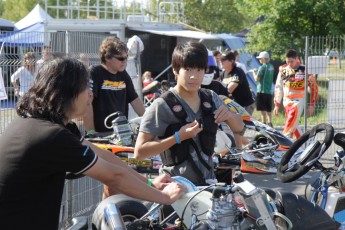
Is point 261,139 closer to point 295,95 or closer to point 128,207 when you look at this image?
point 295,95

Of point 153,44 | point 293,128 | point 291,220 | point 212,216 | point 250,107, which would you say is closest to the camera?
point 212,216

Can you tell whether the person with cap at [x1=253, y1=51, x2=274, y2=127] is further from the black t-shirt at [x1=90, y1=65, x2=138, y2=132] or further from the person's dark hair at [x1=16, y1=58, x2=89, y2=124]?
the person's dark hair at [x1=16, y1=58, x2=89, y2=124]

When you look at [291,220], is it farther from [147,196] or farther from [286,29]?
[286,29]

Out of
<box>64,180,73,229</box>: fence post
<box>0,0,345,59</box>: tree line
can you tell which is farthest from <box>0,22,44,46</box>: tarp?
<box>0,0,345,59</box>: tree line

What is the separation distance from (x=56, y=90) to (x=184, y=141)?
160cm

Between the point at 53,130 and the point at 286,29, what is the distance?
20159mm

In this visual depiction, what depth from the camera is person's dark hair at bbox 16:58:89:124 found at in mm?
3016

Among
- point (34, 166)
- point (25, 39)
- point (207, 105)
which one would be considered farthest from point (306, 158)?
point (25, 39)

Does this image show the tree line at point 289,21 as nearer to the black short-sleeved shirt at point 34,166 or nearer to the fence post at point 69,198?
the fence post at point 69,198

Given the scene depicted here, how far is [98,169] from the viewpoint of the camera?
308 centimetres

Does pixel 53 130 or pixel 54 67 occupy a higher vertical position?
pixel 54 67

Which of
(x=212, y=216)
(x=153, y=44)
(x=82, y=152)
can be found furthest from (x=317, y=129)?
(x=153, y=44)

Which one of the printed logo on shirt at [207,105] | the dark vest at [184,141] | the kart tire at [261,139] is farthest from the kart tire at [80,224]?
the kart tire at [261,139]

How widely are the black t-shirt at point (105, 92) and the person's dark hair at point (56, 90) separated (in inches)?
157
